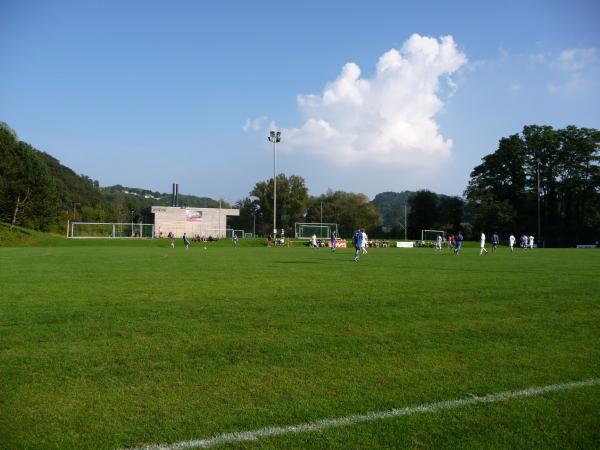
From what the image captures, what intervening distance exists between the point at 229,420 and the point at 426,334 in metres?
4.16

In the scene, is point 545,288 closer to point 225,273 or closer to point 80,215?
point 225,273

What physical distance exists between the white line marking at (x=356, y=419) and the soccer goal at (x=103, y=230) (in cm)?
6194

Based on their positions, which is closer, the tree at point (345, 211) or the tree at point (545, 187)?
the tree at point (545, 187)

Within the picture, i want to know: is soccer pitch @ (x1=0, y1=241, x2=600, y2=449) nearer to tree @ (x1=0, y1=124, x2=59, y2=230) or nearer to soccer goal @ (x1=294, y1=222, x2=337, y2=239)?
soccer goal @ (x1=294, y1=222, x2=337, y2=239)

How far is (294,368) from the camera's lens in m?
5.68

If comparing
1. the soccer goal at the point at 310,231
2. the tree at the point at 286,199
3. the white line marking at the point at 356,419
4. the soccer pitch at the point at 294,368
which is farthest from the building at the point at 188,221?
the white line marking at the point at 356,419

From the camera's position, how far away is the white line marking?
3.82 m

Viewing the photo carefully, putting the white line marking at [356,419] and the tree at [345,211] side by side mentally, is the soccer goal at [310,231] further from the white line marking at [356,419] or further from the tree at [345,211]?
the white line marking at [356,419]

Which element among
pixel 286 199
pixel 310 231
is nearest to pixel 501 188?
pixel 310 231

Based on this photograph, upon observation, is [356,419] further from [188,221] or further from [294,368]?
[188,221]

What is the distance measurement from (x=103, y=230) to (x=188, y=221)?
18880 mm

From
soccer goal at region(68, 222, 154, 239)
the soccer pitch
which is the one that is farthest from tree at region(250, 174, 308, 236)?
the soccer pitch

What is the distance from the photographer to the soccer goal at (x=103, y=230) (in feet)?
199

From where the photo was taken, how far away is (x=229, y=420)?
4.23 m
